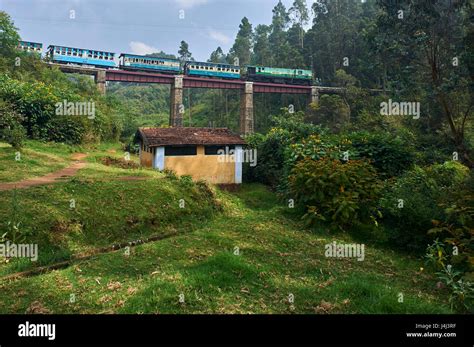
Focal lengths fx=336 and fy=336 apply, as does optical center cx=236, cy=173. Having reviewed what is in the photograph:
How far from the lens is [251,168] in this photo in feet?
85.9

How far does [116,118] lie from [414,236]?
3931cm

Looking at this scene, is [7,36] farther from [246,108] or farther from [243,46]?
[243,46]

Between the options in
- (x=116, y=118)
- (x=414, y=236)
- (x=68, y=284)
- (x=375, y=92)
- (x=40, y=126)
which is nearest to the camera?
(x=68, y=284)

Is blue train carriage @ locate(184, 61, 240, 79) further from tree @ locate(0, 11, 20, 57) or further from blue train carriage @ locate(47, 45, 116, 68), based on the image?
tree @ locate(0, 11, 20, 57)

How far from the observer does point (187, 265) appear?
8320mm

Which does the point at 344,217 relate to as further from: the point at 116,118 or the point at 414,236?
the point at 116,118

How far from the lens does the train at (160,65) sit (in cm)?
4628

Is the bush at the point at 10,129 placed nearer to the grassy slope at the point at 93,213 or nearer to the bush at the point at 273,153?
the grassy slope at the point at 93,213

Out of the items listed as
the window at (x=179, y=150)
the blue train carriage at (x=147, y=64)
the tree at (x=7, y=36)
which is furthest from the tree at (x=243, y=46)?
the window at (x=179, y=150)

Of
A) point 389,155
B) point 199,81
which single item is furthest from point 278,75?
point 389,155

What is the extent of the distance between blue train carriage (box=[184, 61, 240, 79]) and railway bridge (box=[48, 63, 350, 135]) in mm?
1058

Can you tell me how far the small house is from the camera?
22.0 meters
